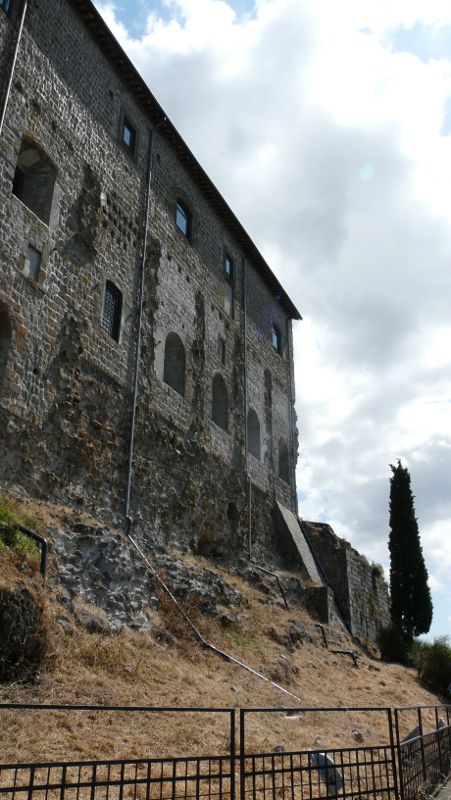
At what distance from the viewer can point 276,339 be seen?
27.4 metres

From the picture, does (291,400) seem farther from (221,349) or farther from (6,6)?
(6,6)

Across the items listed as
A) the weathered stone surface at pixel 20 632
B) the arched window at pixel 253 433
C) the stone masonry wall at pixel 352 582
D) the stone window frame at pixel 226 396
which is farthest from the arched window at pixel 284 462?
the weathered stone surface at pixel 20 632

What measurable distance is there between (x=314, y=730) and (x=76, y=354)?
28.5 feet

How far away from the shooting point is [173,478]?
16.9 metres

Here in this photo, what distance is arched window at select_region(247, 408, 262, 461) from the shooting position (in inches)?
920

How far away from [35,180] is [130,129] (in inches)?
203

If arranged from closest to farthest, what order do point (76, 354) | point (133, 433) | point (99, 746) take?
point (99, 746) → point (76, 354) → point (133, 433)

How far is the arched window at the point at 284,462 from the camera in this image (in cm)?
2531

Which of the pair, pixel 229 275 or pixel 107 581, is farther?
pixel 229 275

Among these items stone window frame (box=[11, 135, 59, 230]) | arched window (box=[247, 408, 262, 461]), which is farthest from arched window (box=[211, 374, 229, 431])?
stone window frame (box=[11, 135, 59, 230])

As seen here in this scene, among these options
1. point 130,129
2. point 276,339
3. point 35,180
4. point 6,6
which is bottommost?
point 35,180

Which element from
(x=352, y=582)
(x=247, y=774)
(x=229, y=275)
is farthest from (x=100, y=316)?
(x=352, y=582)

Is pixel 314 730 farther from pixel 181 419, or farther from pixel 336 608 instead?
pixel 336 608

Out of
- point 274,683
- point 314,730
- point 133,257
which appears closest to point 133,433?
point 133,257
